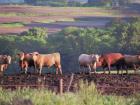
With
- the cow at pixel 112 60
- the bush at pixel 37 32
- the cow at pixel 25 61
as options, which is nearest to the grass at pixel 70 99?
the cow at pixel 25 61

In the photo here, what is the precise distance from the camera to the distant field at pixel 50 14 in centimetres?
4819

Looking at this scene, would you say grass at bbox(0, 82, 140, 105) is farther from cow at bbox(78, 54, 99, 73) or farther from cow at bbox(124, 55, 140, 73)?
cow at bbox(124, 55, 140, 73)

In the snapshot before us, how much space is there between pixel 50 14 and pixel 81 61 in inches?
886

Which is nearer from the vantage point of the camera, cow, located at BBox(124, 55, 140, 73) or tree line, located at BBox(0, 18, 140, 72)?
cow, located at BBox(124, 55, 140, 73)

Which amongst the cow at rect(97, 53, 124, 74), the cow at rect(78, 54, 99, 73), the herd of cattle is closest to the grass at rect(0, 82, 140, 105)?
the herd of cattle

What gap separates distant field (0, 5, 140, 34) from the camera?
48188 mm

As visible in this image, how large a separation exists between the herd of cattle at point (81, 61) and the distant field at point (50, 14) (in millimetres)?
18859

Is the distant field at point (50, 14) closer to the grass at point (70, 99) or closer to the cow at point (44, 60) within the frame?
the cow at point (44, 60)

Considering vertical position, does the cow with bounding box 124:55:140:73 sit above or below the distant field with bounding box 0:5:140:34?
above

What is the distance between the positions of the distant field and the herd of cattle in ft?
61.9

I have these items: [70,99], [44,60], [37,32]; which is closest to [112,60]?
[44,60]

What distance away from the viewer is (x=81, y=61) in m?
28.7

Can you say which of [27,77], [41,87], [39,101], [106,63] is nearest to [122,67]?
[106,63]

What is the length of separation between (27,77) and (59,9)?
29.7m
